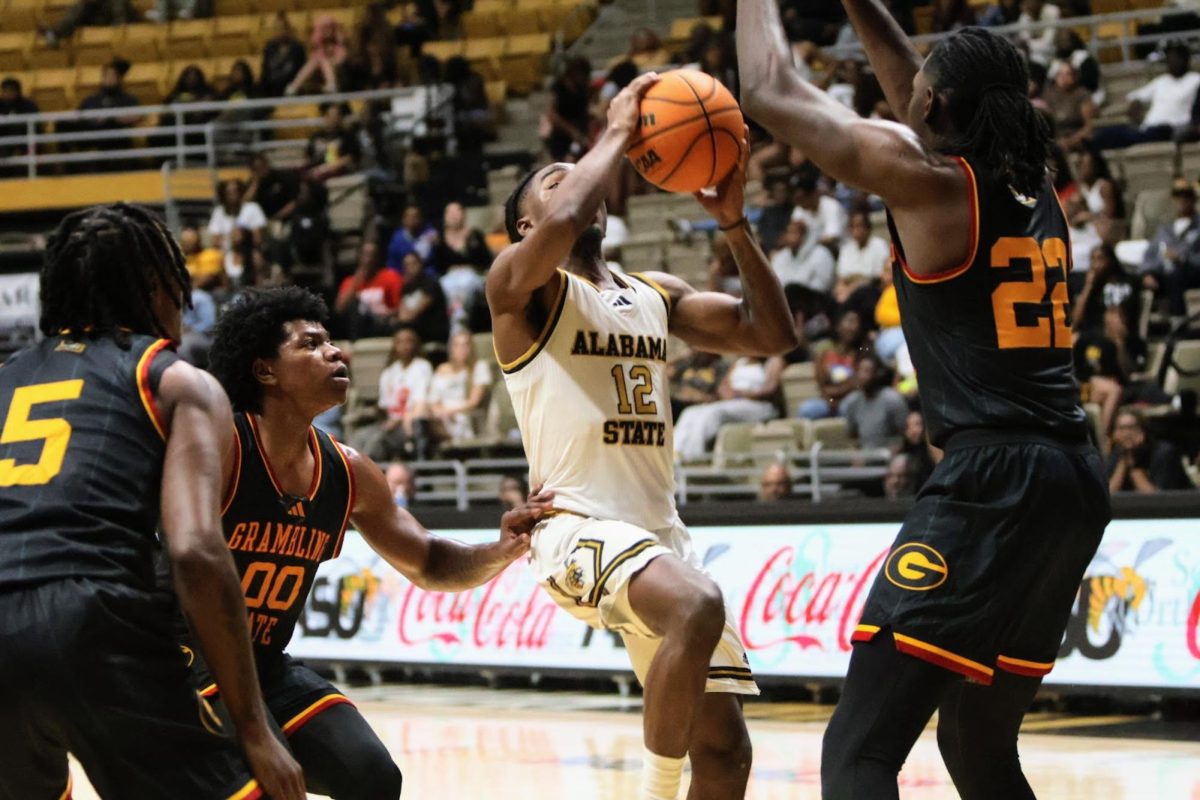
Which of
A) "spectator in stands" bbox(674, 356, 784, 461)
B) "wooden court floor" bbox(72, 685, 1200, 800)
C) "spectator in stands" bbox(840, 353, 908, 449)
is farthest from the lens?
"spectator in stands" bbox(674, 356, 784, 461)

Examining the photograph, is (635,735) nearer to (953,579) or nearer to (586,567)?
(586,567)

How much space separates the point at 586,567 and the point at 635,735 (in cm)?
472

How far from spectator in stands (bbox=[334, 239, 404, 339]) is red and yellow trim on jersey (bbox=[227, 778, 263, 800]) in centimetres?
1277

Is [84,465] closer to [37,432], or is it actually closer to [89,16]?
[37,432]

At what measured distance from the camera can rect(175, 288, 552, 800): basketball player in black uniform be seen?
4938mm

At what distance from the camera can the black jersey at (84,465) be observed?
351 cm

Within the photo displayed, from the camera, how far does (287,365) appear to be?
5273 mm

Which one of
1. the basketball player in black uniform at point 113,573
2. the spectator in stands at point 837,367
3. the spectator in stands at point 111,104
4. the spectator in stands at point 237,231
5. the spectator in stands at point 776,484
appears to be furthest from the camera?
the spectator in stands at point 111,104

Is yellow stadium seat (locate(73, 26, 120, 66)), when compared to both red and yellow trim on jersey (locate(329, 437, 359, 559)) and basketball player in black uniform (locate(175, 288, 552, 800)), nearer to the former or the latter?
basketball player in black uniform (locate(175, 288, 552, 800))

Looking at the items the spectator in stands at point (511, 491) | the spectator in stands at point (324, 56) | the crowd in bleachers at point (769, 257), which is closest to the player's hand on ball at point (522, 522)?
the crowd in bleachers at point (769, 257)

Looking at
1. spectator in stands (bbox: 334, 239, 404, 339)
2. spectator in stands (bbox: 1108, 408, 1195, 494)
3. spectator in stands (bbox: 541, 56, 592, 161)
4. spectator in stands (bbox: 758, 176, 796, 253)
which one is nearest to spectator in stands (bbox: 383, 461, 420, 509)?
spectator in stands (bbox: 334, 239, 404, 339)

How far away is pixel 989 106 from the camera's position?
429 cm

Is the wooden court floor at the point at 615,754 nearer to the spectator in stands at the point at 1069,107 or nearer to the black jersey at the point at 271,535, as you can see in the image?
the black jersey at the point at 271,535

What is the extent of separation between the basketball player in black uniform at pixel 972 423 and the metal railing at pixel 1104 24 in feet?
33.2
